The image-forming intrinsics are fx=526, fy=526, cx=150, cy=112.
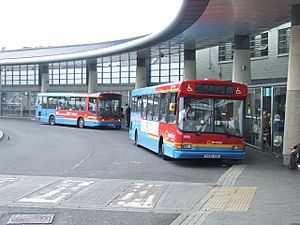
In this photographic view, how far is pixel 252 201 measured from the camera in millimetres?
9984

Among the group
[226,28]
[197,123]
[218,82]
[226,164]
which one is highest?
[226,28]

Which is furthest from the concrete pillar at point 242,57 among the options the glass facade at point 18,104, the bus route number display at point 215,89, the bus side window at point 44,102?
the glass facade at point 18,104

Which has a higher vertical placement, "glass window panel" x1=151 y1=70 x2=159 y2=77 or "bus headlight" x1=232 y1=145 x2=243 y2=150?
"glass window panel" x1=151 y1=70 x2=159 y2=77

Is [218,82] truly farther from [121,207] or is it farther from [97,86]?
[97,86]

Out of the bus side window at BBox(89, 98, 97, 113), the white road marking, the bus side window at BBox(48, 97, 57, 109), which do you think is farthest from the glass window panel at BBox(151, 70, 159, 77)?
the white road marking

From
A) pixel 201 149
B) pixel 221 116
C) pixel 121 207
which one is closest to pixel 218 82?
pixel 221 116

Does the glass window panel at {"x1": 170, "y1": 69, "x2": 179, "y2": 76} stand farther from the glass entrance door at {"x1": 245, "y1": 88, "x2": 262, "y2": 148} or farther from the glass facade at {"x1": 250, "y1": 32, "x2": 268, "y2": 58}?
the glass entrance door at {"x1": 245, "y1": 88, "x2": 262, "y2": 148}

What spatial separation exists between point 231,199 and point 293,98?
26.3 feet

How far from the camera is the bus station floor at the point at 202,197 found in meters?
8.47

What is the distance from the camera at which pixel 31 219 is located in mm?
8477

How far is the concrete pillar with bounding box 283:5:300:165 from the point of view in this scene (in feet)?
56.7

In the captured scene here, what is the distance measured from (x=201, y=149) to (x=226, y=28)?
34.0 feet

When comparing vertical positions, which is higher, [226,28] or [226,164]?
[226,28]

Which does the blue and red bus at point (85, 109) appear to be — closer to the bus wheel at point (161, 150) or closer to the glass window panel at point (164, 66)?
the glass window panel at point (164, 66)
